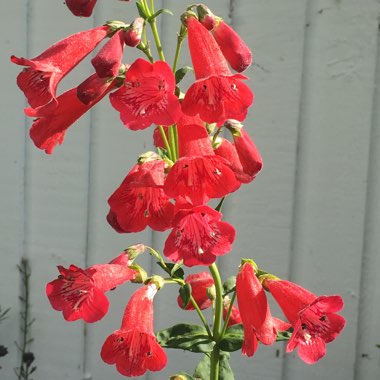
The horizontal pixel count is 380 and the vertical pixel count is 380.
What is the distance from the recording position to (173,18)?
6.82ft

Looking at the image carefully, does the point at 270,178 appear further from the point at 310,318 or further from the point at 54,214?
the point at 310,318

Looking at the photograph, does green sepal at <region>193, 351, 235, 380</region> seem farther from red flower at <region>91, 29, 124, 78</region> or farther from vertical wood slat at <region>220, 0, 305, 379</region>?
vertical wood slat at <region>220, 0, 305, 379</region>

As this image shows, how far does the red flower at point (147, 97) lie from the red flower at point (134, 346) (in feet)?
1.15

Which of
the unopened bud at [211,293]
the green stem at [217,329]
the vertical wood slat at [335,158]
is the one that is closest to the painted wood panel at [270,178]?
the vertical wood slat at [335,158]

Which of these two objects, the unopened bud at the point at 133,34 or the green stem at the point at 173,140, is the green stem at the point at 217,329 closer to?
the green stem at the point at 173,140

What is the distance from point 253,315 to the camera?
3.75 ft

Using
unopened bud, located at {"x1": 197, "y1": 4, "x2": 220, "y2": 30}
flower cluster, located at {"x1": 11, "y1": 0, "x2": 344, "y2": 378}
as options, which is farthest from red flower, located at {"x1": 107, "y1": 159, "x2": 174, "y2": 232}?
unopened bud, located at {"x1": 197, "y1": 4, "x2": 220, "y2": 30}

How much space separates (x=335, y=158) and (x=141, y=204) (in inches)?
41.7

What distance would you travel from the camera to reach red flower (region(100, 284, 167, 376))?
1147 mm

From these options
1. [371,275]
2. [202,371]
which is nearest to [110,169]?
[371,275]

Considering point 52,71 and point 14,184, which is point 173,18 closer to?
point 14,184

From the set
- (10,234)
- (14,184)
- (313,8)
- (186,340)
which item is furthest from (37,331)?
(313,8)

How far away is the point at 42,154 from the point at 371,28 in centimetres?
118

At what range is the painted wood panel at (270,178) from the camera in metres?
2.00
